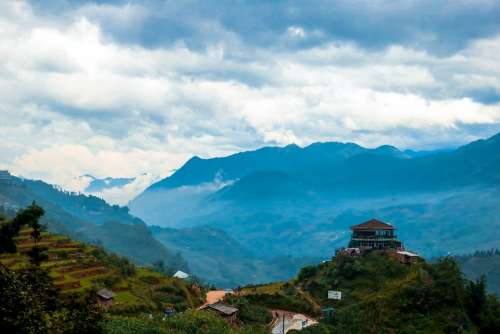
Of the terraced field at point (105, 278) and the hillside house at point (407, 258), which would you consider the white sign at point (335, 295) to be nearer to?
the hillside house at point (407, 258)

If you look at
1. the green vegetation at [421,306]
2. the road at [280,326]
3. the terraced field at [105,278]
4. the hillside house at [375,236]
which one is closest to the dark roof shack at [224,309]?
the road at [280,326]

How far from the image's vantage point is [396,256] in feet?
296

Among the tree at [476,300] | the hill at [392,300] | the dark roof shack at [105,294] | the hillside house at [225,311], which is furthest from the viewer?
the hillside house at [225,311]

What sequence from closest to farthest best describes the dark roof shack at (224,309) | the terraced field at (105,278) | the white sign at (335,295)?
1. the dark roof shack at (224,309)
2. the terraced field at (105,278)
3. the white sign at (335,295)

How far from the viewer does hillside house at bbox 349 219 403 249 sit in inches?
3868

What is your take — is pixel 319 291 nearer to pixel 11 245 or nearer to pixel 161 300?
pixel 161 300

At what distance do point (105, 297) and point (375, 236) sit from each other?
4820 cm

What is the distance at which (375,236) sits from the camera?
326 feet

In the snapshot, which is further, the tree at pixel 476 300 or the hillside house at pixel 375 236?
the hillside house at pixel 375 236

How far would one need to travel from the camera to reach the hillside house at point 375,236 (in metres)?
98.2

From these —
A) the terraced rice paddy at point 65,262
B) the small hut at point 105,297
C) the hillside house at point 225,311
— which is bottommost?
the hillside house at point 225,311

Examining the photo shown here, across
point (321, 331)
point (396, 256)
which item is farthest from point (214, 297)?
point (321, 331)

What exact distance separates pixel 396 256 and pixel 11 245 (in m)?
56.6

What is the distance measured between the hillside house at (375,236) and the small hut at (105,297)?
44652 mm
